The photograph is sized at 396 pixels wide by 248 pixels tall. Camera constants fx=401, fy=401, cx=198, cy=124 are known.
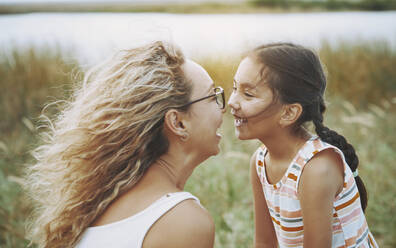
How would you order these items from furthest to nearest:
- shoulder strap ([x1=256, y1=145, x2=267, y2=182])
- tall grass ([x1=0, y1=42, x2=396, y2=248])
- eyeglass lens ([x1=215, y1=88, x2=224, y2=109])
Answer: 1. tall grass ([x1=0, y1=42, x2=396, y2=248])
2. shoulder strap ([x1=256, y1=145, x2=267, y2=182])
3. eyeglass lens ([x1=215, y1=88, x2=224, y2=109])

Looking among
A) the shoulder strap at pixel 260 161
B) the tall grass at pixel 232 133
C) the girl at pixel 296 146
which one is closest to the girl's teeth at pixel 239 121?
the girl at pixel 296 146

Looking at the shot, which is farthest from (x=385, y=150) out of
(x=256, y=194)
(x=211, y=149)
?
(x=211, y=149)

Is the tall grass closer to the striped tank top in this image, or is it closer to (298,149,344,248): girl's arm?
the striped tank top

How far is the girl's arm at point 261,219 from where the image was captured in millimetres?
2389

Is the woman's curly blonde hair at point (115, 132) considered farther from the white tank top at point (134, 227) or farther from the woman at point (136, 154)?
the white tank top at point (134, 227)

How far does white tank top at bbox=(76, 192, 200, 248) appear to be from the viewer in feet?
5.26

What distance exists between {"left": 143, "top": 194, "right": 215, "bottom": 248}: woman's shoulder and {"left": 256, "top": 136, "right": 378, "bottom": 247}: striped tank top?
0.58m

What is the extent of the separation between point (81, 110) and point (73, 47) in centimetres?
719

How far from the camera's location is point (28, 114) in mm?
7195

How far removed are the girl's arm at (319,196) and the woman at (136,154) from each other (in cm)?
50

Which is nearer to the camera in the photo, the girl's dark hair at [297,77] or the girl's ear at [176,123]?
the girl's ear at [176,123]

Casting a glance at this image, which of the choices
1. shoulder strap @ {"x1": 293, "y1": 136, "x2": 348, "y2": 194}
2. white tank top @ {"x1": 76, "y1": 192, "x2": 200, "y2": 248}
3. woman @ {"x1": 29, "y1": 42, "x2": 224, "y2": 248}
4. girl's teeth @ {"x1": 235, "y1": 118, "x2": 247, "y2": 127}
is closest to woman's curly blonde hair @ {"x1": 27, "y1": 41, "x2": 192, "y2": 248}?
woman @ {"x1": 29, "y1": 42, "x2": 224, "y2": 248}

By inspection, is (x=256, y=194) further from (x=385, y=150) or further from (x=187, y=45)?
(x=187, y=45)

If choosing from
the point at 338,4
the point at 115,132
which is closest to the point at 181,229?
the point at 115,132
